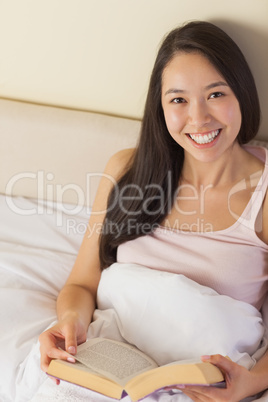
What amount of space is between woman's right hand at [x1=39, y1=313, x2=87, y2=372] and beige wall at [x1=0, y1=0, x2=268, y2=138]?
719 mm

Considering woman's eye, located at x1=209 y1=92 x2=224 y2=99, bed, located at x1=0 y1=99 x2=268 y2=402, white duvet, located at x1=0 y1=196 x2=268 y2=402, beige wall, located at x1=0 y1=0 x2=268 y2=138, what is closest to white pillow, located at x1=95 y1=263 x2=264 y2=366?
white duvet, located at x1=0 y1=196 x2=268 y2=402

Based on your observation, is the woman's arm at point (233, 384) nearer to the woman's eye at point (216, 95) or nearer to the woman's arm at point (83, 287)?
the woman's arm at point (83, 287)

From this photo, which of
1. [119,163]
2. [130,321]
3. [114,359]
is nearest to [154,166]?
[119,163]

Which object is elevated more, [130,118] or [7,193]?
[130,118]

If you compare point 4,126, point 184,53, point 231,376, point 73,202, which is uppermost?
point 184,53

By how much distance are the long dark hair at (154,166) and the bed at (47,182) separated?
0.56 feet

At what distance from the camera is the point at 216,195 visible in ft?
4.94

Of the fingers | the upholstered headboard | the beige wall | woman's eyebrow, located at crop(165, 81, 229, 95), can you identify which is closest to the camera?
the fingers

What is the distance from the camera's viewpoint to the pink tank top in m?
1.38

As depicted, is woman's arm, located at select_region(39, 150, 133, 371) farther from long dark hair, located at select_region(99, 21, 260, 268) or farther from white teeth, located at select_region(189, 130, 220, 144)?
white teeth, located at select_region(189, 130, 220, 144)

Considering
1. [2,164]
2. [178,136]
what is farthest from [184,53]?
[2,164]

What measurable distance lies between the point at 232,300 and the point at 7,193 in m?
0.84

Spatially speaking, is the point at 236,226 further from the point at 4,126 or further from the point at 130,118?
the point at 4,126

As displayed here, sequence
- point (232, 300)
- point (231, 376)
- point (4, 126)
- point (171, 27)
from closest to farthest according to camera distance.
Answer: point (231, 376), point (232, 300), point (171, 27), point (4, 126)
